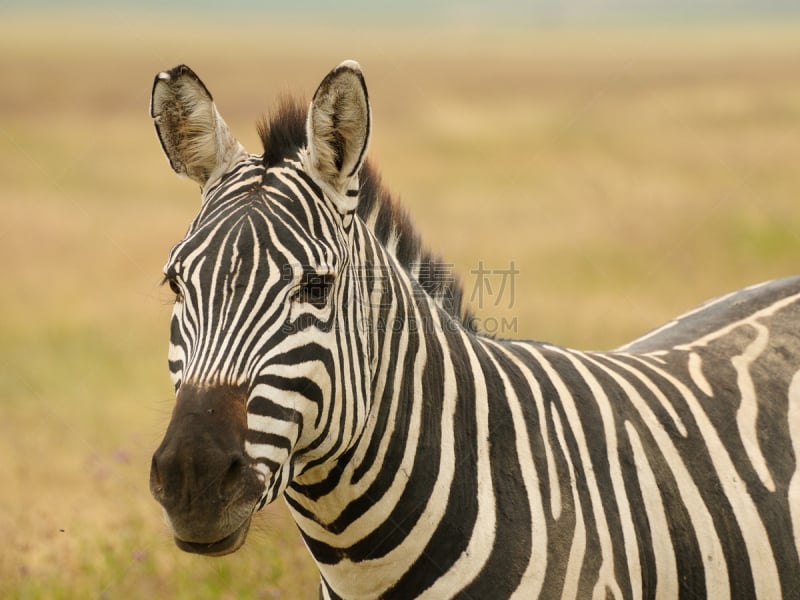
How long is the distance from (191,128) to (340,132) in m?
0.62

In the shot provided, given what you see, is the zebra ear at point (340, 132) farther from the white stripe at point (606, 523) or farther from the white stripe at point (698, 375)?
the white stripe at point (698, 375)

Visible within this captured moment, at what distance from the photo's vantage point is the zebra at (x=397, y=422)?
3.07 metres

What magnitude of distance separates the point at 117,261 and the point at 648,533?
1587cm

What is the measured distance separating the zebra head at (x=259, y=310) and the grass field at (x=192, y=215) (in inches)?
20.2

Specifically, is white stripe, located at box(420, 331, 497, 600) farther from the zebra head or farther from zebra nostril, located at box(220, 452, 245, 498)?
zebra nostril, located at box(220, 452, 245, 498)

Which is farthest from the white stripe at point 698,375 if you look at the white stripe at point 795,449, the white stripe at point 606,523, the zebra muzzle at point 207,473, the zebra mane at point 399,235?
the zebra muzzle at point 207,473

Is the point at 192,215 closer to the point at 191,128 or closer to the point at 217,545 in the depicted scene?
the point at 191,128

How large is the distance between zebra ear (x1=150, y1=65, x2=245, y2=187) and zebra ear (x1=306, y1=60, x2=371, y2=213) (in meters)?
0.37

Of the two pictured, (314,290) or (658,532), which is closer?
(314,290)

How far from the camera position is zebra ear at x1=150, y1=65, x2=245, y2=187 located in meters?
3.49

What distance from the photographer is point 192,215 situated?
69.2ft

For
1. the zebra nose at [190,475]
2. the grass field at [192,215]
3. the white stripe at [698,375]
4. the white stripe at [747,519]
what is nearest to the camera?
the zebra nose at [190,475]

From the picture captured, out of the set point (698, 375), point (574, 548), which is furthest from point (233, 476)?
point (698, 375)

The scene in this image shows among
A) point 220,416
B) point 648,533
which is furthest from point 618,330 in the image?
point 220,416
